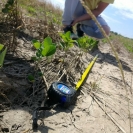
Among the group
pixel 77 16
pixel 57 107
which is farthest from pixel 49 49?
pixel 77 16

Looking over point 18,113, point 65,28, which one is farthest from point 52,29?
point 18,113

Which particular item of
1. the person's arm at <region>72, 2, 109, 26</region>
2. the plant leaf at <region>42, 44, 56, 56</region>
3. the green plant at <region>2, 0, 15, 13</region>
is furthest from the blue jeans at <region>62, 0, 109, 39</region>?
the plant leaf at <region>42, 44, 56, 56</region>

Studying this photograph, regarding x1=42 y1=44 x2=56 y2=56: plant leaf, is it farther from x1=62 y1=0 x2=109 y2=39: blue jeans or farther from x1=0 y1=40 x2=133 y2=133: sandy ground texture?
x1=62 y1=0 x2=109 y2=39: blue jeans

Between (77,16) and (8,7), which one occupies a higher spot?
(8,7)

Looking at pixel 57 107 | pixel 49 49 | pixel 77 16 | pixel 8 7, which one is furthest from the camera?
pixel 77 16

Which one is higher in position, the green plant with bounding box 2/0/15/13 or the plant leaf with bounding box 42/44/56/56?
the green plant with bounding box 2/0/15/13

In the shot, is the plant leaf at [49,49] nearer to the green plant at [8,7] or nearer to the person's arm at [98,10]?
the green plant at [8,7]

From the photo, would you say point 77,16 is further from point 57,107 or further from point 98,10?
point 57,107

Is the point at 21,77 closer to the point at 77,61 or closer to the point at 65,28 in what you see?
the point at 77,61

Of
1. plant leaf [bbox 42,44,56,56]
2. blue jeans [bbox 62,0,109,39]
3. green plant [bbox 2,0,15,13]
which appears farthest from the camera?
blue jeans [bbox 62,0,109,39]

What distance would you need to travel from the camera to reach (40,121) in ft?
3.65

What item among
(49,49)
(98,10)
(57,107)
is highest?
(98,10)

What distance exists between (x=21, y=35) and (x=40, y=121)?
1452mm

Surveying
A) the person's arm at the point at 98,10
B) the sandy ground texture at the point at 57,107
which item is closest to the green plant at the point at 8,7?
the sandy ground texture at the point at 57,107
